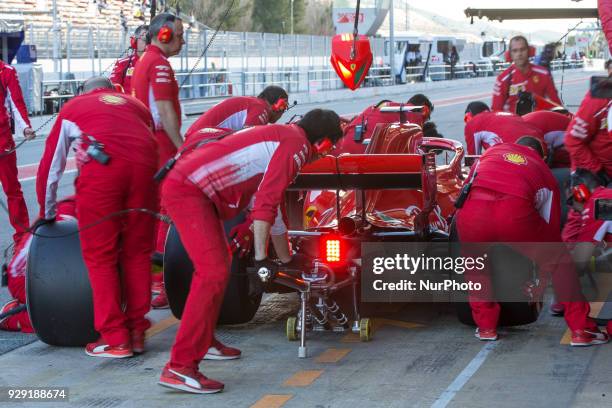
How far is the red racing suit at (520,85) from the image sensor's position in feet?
37.3

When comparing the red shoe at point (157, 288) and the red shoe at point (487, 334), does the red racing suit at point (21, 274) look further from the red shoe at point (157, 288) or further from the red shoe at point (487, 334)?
the red shoe at point (487, 334)

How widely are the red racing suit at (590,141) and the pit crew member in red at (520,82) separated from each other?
3408 mm

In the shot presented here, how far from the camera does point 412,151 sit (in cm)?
866

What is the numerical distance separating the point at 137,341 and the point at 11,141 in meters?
3.87

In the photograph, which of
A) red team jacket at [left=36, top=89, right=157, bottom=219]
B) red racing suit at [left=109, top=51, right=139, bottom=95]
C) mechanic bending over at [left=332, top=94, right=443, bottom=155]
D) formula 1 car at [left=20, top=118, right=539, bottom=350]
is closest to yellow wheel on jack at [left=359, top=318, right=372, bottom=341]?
formula 1 car at [left=20, top=118, right=539, bottom=350]

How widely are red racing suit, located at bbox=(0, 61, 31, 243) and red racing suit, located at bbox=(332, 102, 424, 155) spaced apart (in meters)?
2.75

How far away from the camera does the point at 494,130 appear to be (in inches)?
379

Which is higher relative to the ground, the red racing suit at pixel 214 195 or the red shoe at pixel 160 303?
the red racing suit at pixel 214 195

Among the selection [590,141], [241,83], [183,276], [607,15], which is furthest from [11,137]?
[241,83]

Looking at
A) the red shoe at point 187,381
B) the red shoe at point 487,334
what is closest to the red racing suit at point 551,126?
the red shoe at point 487,334

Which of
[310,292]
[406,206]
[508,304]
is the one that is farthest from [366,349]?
[406,206]

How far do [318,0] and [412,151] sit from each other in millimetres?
96352

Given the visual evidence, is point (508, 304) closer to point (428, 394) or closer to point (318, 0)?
point (428, 394)

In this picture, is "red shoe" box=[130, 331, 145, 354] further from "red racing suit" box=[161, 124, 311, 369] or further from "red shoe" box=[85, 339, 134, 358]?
"red racing suit" box=[161, 124, 311, 369]
